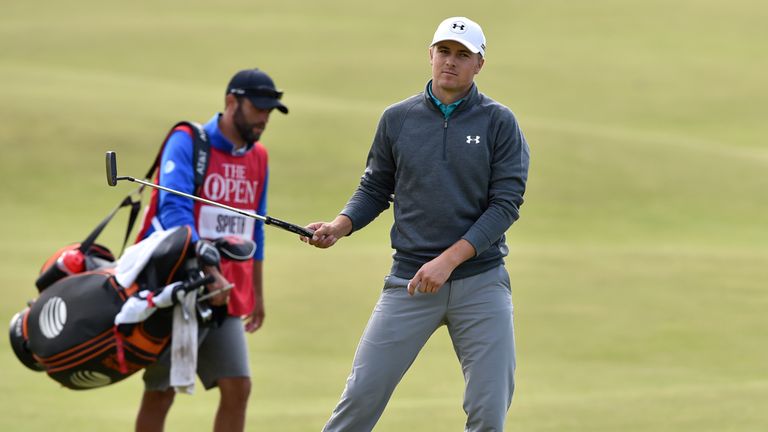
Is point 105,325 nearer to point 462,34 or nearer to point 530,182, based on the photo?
point 462,34

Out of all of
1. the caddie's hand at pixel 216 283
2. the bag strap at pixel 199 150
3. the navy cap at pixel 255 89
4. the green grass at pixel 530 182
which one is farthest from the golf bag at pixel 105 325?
the green grass at pixel 530 182

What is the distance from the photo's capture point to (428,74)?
32750mm

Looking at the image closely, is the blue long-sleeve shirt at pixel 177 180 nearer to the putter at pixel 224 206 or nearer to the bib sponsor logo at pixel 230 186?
the bib sponsor logo at pixel 230 186

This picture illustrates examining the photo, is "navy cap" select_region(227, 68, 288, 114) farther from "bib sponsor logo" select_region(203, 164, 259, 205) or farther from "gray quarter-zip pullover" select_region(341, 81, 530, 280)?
"gray quarter-zip pullover" select_region(341, 81, 530, 280)

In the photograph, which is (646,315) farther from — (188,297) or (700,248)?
(188,297)

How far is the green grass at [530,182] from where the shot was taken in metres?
9.95

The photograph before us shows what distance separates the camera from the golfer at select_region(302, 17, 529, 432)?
18.8 feet

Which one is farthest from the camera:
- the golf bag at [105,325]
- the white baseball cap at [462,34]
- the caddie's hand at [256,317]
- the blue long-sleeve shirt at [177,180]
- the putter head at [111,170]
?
the caddie's hand at [256,317]

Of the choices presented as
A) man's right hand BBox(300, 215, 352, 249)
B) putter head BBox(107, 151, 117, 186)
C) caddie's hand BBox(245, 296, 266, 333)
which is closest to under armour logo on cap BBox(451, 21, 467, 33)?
man's right hand BBox(300, 215, 352, 249)

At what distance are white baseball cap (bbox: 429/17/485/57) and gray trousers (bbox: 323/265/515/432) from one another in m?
0.94

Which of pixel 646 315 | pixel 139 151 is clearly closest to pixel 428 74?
pixel 139 151

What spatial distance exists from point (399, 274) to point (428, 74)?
27.0m

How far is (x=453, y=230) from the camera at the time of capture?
578 centimetres

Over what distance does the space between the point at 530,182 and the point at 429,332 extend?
1633 centimetres
